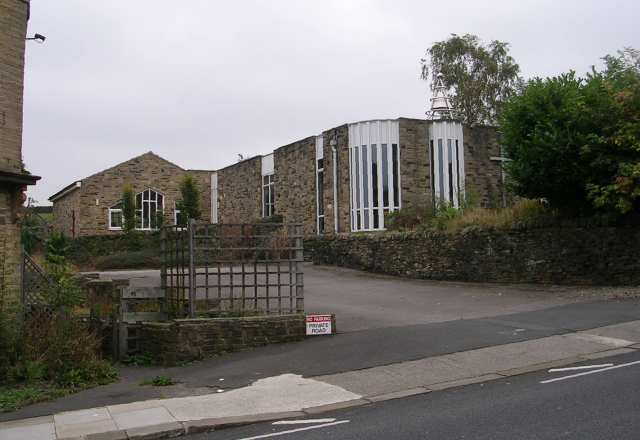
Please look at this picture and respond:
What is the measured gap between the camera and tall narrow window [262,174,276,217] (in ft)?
122

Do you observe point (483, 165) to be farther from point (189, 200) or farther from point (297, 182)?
point (189, 200)

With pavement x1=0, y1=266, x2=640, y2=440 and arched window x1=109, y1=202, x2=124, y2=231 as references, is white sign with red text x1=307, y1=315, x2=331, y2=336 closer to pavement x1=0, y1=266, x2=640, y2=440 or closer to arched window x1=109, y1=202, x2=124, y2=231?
pavement x1=0, y1=266, x2=640, y2=440

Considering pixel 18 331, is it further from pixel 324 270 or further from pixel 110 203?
pixel 110 203

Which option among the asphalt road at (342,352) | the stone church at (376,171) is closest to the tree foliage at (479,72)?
the stone church at (376,171)

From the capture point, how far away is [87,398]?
9148 mm

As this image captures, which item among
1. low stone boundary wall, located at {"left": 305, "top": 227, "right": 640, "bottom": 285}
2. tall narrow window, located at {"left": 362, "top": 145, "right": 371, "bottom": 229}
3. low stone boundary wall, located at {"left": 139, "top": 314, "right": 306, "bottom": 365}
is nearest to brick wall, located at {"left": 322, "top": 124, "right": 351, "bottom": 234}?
tall narrow window, located at {"left": 362, "top": 145, "right": 371, "bottom": 229}

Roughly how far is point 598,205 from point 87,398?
12.5 m

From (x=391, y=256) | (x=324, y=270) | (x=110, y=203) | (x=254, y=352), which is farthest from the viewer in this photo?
(x=110, y=203)

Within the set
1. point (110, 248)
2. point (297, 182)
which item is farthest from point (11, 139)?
point (110, 248)

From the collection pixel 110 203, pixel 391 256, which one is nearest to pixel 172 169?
pixel 110 203

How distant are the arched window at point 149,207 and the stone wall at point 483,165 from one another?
2011 centimetres

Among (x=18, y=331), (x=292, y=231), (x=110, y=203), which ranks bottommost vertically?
(x=18, y=331)

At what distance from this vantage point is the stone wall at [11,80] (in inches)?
453

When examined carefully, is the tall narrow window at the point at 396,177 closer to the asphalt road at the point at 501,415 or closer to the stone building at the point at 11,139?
the stone building at the point at 11,139
